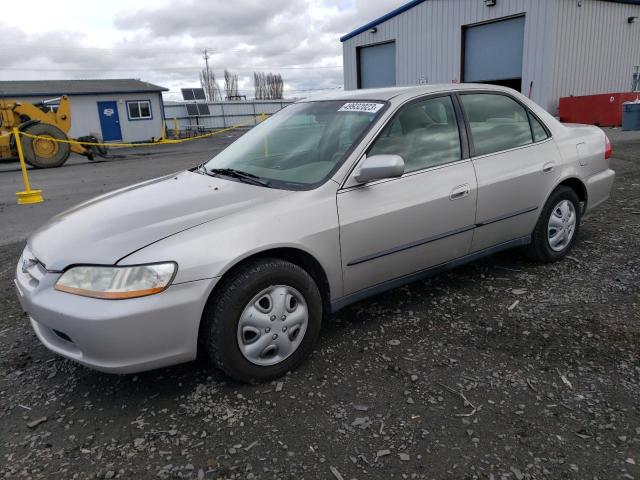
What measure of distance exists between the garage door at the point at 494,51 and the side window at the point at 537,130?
47.1 ft

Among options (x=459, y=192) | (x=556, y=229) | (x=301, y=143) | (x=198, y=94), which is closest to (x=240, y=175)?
(x=301, y=143)

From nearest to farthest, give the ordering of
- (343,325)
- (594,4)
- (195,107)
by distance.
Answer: (343,325)
(594,4)
(195,107)

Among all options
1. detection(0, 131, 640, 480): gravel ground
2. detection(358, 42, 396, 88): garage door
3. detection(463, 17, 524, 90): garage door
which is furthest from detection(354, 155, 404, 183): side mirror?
detection(358, 42, 396, 88): garage door

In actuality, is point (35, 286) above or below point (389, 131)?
below

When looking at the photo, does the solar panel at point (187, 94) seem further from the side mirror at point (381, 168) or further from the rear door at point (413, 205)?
the side mirror at point (381, 168)

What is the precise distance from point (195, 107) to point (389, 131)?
1345 inches

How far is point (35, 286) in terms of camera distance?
8.79 ft

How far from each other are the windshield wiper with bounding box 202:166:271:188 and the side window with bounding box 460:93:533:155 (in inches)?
62.9

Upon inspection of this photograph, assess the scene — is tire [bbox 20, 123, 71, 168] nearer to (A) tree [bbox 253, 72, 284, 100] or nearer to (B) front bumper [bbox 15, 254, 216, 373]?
(B) front bumper [bbox 15, 254, 216, 373]

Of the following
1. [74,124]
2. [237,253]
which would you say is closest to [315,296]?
[237,253]

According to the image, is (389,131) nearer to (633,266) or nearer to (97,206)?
(97,206)

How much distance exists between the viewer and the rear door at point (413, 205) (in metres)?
3.08

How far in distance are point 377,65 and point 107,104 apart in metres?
14.9

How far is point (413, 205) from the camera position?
3266 mm
